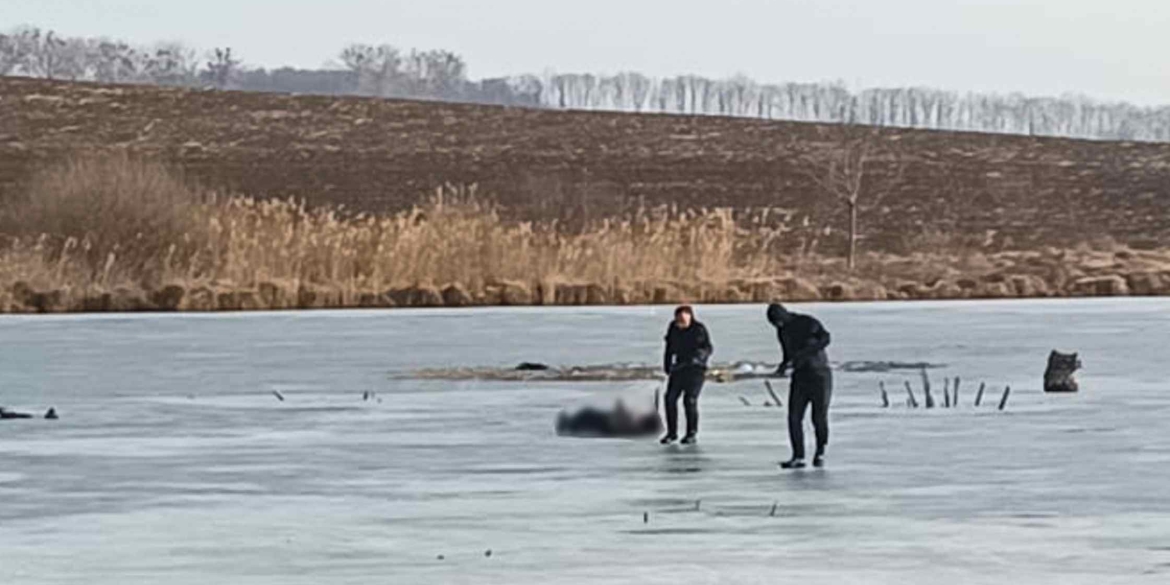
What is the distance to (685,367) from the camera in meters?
17.0

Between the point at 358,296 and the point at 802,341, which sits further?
the point at 358,296

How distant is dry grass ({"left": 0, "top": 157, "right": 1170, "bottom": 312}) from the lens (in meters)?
33.5

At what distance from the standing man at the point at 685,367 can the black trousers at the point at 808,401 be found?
133 centimetres

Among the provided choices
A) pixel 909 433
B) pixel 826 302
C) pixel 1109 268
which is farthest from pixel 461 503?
pixel 1109 268

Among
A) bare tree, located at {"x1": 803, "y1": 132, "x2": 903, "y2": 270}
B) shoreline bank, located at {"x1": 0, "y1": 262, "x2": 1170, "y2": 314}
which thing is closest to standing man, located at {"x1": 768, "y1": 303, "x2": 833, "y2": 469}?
shoreline bank, located at {"x1": 0, "y1": 262, "x2": 1170, "y2": 314}

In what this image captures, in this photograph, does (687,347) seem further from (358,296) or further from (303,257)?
(303,257)

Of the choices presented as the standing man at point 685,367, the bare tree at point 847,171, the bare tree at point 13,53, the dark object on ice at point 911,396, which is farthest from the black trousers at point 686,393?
the bare tree at point 13,53

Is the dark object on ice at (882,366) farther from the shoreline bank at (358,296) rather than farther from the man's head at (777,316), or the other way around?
the shoreline bank at (358,296)

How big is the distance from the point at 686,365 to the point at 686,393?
18 cm

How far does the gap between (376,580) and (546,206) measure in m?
56.1

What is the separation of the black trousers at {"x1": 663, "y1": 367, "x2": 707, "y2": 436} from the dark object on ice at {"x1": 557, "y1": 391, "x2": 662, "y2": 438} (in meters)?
0.40

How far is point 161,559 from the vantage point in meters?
11.4

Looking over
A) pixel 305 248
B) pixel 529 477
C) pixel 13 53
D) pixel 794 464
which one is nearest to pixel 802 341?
pixel 794 464

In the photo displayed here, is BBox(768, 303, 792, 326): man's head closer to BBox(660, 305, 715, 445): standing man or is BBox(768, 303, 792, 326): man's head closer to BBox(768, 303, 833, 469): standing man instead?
BBox(768, 303, 833, 469): standing man
